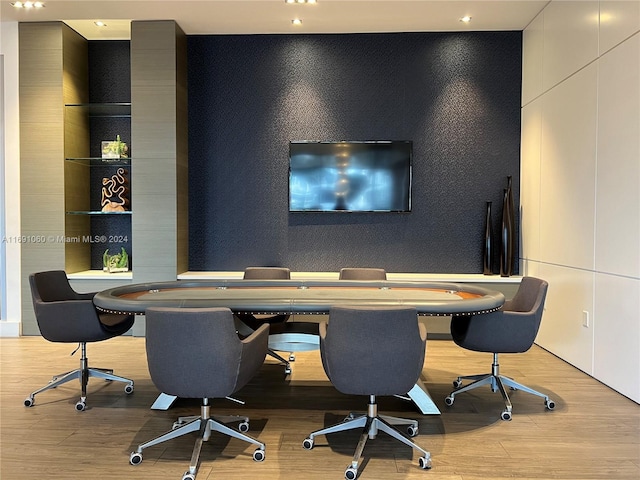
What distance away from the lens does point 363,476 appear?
247 centimetres

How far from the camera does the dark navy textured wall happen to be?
18.8 ft

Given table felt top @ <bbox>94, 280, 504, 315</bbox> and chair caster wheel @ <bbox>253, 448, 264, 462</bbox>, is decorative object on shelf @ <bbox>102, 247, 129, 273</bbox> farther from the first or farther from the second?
chair caster wheel @ <bbox>253, 448, 264, 462</bbox>

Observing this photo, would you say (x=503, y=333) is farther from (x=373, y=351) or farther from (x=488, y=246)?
(x=488, y=246)

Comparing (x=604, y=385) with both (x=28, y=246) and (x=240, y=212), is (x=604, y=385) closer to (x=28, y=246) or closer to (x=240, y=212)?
(x=240, y=212)


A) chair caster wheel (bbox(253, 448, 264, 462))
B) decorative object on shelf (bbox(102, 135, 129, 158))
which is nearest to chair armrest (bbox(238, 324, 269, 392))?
chair caster wheel (bbox(253, 448, 264, 462))

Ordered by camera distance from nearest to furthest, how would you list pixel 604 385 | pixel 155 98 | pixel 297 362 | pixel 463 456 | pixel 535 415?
1. pixel 463 456
2. pixel 535 415
3. pixel 604 385
4. pixel 297 362
5. pixel 155 98

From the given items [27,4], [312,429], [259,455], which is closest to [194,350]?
[259,455]

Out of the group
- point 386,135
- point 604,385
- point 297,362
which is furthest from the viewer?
point 386,135

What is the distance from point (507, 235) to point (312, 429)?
3.31 m

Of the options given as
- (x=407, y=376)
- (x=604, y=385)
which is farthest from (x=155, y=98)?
(x=604, y=385)

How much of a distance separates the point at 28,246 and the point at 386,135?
13.8 feet

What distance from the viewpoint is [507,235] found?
534cm

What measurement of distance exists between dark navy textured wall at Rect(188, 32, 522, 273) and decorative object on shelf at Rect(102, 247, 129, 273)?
0.73 m

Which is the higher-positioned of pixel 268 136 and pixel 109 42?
pixel 109 42
